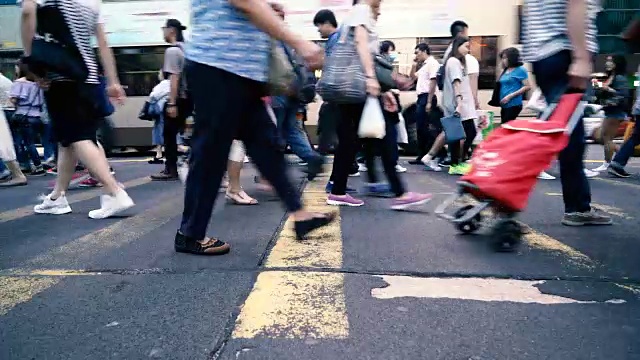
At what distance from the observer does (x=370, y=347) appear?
1.97 metres

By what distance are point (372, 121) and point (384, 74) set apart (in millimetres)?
475

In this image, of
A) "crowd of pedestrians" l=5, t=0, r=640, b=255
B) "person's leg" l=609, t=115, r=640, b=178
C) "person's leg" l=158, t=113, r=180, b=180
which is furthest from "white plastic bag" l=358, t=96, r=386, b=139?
"person's leg" l=609, t=115, r=640, b=178

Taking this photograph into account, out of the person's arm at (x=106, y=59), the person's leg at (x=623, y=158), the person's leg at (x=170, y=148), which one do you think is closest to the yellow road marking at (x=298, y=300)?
the person's arm at (x=106, y=59)

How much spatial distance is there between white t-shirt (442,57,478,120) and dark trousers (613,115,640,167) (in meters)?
1.89

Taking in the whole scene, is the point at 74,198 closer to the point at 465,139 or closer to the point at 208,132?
the point at 208,132

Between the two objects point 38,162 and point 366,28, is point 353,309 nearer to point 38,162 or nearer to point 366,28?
point 366,28

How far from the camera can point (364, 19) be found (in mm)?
4238

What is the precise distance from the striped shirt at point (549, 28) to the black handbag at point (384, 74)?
1.14 metres

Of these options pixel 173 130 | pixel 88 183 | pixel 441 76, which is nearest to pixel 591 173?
pixel 441 76

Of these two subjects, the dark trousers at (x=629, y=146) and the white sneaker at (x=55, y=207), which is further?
the dark trousers at (x=629, y=146)

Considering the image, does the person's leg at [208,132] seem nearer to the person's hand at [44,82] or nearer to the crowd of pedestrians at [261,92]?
the crowd of pedestrians at [261,92]

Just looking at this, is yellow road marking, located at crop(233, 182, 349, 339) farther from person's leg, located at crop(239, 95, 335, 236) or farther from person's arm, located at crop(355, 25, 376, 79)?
person's arm, located at crop(355, 25, 376, 79)

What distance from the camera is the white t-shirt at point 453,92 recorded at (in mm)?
7090

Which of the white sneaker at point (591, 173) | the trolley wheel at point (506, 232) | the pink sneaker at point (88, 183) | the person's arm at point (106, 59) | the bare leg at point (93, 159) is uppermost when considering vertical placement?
the person's arm at point (106, 59)
